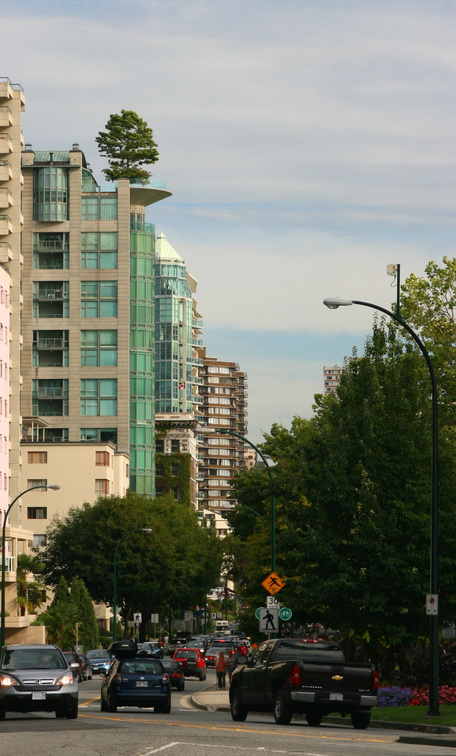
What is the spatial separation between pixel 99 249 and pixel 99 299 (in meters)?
4.67

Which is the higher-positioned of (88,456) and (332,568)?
(88,456)

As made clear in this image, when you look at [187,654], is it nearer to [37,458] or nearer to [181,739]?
[37,458]

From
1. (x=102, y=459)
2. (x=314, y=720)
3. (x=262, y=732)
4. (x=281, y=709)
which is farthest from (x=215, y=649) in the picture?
(x=262, y=732)

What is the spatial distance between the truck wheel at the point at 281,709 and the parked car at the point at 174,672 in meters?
30.1

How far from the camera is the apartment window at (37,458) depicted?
387 ft

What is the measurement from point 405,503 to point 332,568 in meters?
2.75

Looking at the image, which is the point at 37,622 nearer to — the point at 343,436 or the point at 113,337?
the point at 113,337

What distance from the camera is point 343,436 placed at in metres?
37.3

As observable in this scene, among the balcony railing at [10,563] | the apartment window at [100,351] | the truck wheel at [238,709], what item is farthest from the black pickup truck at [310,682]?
the apartment window at [100,351]

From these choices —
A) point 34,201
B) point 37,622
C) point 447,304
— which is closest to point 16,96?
point 34,201

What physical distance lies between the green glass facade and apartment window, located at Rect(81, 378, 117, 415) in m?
2.84

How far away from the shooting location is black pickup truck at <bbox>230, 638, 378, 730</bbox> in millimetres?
26625

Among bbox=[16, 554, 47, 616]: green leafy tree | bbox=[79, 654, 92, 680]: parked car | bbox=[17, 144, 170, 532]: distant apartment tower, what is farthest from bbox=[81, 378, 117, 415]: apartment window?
bbox=[79, 654, 92, 680]: parked car

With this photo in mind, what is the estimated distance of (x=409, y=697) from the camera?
33.8 meters
